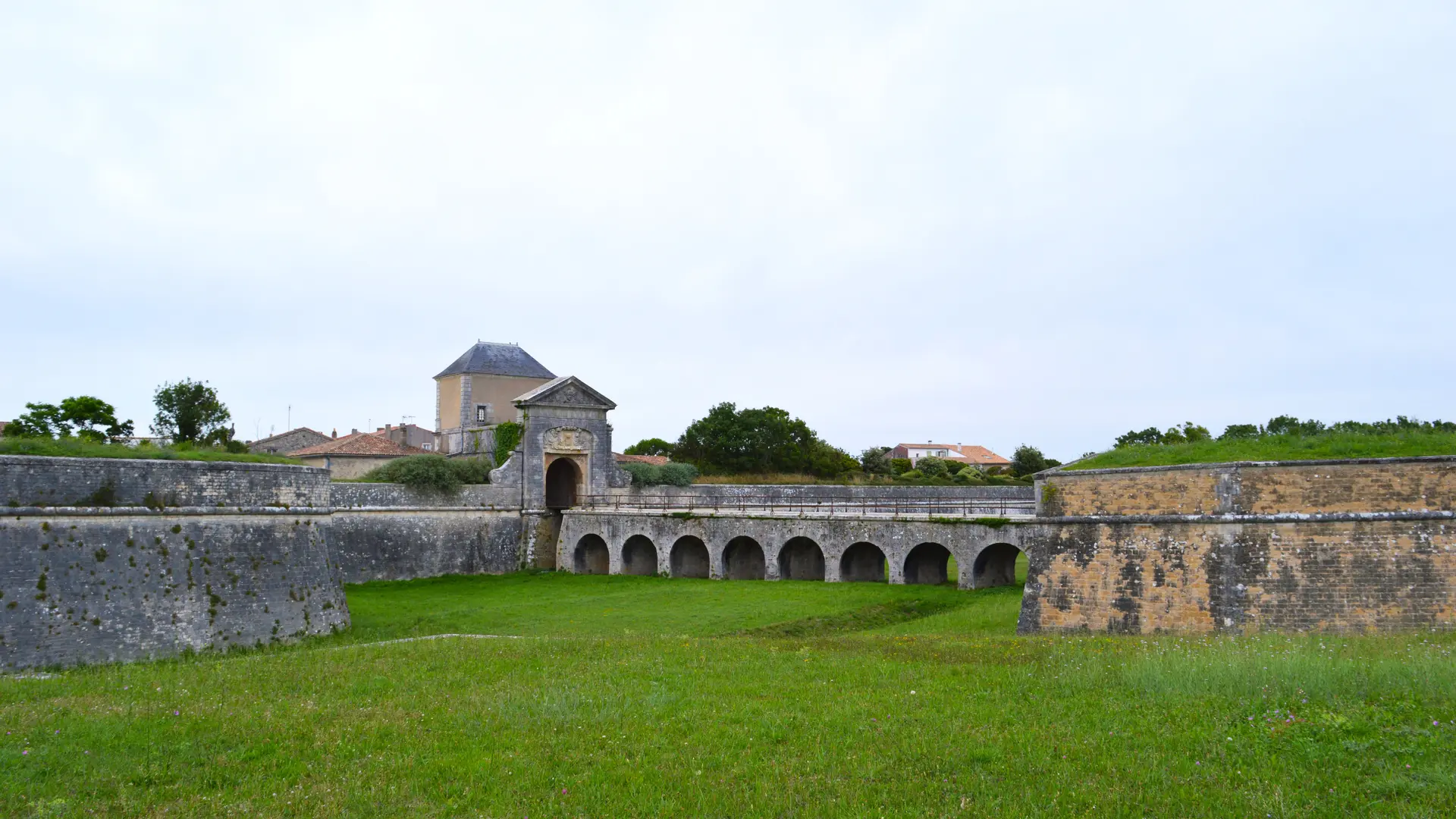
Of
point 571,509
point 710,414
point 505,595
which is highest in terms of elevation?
point 710,414

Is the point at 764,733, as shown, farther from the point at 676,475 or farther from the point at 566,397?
the point at 676,475

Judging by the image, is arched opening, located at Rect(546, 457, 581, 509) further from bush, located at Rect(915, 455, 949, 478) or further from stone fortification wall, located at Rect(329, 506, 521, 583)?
bush, located at Rect(915, 455, 949, 478)

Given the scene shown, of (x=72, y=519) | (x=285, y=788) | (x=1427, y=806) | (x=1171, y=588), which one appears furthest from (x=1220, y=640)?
(x=72, y=519)

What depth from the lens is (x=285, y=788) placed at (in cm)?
772

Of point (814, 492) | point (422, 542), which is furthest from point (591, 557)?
point (814, 492)

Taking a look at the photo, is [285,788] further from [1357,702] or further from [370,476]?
[370,476]

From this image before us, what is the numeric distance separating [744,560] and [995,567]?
9.06m

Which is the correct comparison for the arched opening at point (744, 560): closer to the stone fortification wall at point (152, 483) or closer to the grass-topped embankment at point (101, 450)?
the stone fortification wall at point (152, 483)

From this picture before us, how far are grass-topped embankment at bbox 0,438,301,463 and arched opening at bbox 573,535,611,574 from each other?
1491 centimetres

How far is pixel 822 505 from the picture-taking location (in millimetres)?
29875

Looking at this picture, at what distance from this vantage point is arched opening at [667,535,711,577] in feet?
110

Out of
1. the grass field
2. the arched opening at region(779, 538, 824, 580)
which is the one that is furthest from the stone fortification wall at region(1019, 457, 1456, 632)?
the arched opening at region(779, 538, 824, 580)

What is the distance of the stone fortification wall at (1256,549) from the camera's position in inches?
554

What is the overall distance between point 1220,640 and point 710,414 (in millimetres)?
45301
